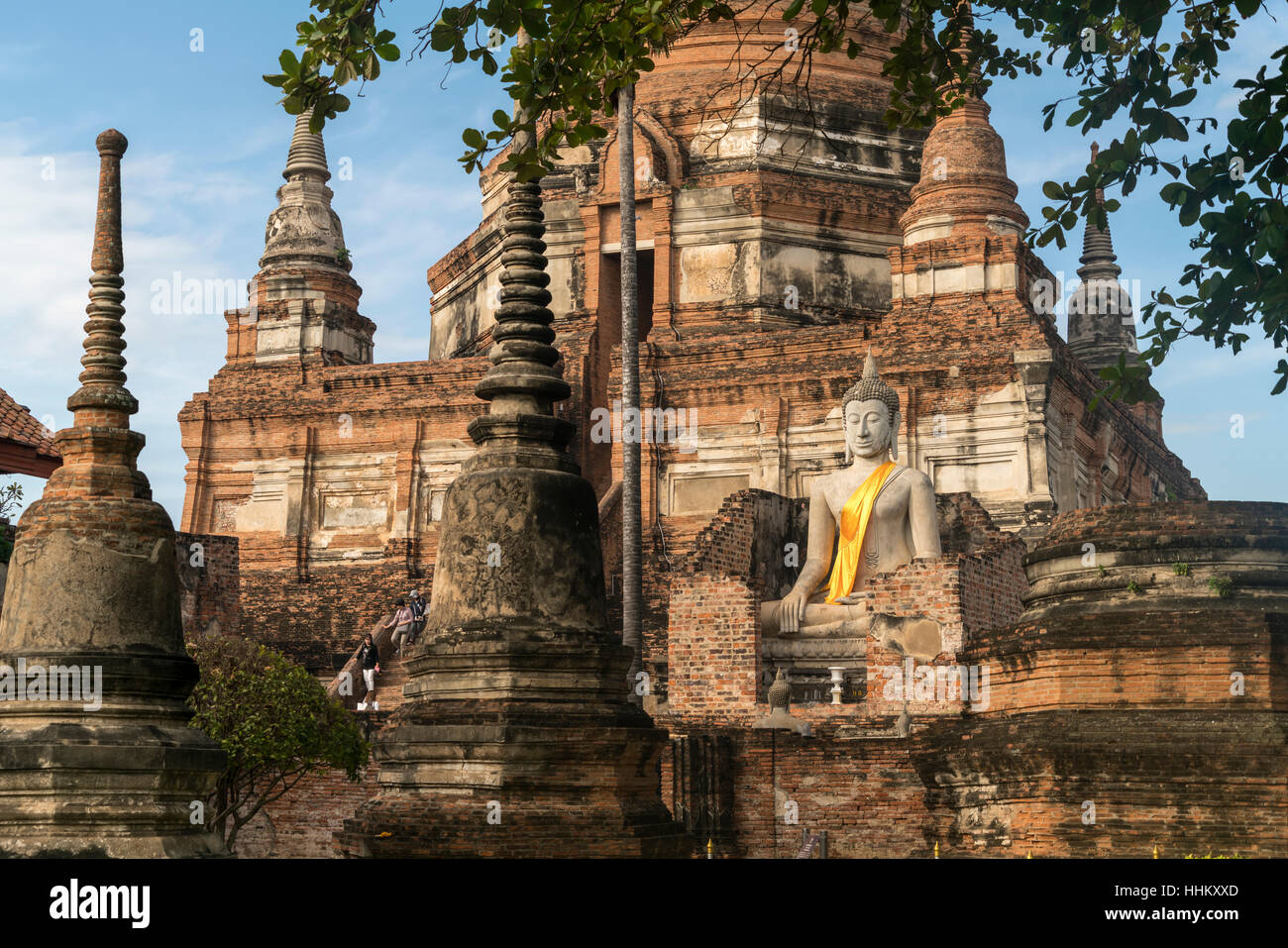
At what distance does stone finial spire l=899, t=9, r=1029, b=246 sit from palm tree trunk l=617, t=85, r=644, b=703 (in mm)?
5099

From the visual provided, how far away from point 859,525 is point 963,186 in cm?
936

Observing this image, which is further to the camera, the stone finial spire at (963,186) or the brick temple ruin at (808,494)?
the stone finial spire at (963,186)

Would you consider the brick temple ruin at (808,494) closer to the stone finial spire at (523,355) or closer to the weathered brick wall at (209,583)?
the weathered brick wall at (209,583)

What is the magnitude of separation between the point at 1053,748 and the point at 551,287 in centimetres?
2167

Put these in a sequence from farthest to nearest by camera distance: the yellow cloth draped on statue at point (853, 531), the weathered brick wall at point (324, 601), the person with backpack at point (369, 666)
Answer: the weathered brick wall at point (324, 601) < the person with backpack at point (369, 666) < the yellow cloth draped on statue at point (853, 531)

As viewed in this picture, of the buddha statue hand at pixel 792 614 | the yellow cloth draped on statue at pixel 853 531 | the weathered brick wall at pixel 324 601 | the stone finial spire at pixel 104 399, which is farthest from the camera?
the weathered brick wall at pixel 324 601

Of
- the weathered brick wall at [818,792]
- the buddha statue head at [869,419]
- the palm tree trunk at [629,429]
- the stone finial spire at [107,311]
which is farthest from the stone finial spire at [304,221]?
the stone finial spire at [107,311]

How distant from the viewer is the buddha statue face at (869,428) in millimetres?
18656

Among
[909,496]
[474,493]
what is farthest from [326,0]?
[909,496]

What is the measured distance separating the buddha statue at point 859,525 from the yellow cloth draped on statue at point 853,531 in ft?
0.04

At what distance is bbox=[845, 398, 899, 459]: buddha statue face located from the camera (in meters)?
18.7

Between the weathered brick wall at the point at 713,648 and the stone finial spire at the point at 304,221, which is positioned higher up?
the stone finial spire at the point at 304,221
